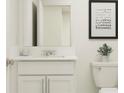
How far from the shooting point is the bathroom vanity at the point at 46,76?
8.61 ft

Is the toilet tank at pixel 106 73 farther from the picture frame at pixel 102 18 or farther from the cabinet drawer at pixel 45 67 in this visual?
the picture frame at pixel 102 18

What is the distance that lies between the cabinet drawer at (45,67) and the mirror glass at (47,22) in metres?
0.55

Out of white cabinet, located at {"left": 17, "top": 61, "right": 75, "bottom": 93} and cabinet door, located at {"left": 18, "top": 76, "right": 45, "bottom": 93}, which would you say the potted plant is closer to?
white cabinet, located at {"left": 17, "top": 61, "right": 75, "bottom": 93}

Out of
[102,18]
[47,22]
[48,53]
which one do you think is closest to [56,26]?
[47,22]

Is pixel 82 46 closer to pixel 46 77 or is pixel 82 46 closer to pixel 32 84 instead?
pixel 46 77

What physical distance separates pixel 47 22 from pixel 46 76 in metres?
0.92

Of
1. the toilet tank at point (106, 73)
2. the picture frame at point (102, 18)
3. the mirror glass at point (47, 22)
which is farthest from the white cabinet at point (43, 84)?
the picture frame at point (102, 18)

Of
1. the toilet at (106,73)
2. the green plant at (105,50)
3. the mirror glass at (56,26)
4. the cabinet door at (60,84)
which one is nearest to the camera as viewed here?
the cabinet door at (60,84)

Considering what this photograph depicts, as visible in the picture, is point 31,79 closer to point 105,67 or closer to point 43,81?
point 43,81

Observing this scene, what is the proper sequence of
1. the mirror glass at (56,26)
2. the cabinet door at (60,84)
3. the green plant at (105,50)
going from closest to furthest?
the cabinet door at (60,84) < the green plant at (105,50) < the mirror glass at (56,26)

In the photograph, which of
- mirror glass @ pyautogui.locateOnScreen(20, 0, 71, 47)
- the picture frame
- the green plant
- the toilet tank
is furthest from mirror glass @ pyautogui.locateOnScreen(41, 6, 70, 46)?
the toilet tank

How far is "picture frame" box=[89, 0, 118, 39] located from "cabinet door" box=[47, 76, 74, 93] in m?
0.87

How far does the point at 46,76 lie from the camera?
2.65 m

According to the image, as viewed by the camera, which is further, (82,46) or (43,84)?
(82,46)
